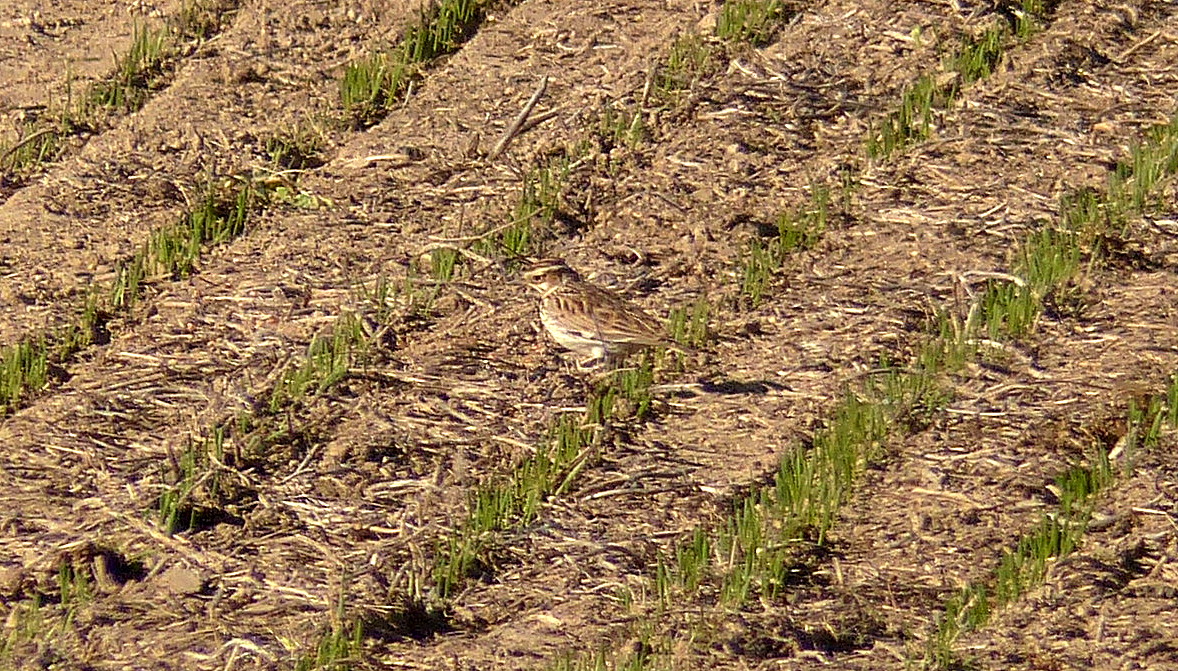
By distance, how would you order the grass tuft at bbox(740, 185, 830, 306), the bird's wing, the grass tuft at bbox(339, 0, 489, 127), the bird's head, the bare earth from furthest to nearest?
the grass tuft at bbox(339, 0, 489, 127) < the grass tuft at bbox(740, 185, 830, 306) < the bird's head < the bird's wing < the bare earth

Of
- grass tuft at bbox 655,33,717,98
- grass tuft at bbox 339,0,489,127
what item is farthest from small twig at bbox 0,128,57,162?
grass tuft at bbox 655,33,717,98

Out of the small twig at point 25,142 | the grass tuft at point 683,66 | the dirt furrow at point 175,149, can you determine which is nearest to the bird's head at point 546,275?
the dirt furrow at point 175,149

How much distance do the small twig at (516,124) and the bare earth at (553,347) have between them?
0.07 meters

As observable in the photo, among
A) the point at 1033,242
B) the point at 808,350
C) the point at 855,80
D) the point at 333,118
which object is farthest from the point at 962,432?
the point at 333,118

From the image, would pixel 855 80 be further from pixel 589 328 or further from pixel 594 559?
pixel 594 559

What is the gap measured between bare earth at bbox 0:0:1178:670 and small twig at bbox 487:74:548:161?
0.07m

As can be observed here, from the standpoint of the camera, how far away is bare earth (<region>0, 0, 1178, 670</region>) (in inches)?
254

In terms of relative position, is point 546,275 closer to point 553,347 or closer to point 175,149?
point 553,347

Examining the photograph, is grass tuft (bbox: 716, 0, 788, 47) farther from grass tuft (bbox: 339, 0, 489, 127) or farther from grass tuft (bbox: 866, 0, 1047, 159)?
grass tuft (bbox: 339, 0, 489, 127)

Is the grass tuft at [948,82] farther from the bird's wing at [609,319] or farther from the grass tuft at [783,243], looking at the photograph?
the bird's wing at [609,319]

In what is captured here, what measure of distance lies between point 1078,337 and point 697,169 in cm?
211

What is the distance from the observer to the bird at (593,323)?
25.2 ft

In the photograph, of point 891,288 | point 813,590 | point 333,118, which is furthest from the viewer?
point 333,118

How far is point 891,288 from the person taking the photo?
8344 millimetres
